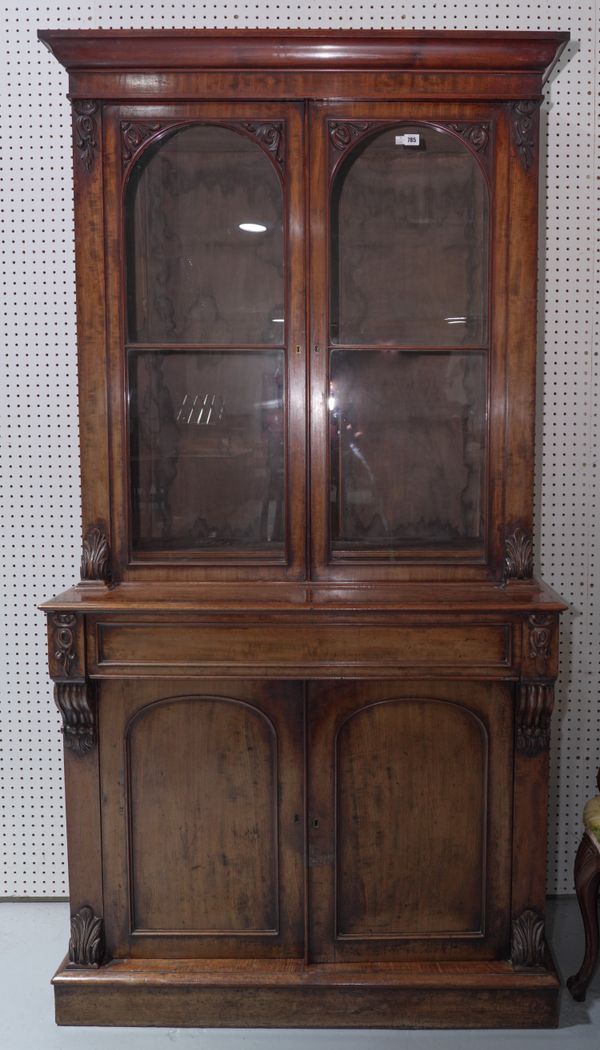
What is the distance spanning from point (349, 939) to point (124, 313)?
5.96 feet

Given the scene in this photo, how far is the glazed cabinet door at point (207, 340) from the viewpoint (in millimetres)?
2305

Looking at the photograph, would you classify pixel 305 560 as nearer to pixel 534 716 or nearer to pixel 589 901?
pixel 534 716

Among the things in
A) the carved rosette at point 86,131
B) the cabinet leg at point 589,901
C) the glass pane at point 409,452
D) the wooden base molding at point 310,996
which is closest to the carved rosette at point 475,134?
the glass pane at point 409,452

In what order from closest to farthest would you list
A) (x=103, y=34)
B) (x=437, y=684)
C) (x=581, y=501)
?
1. (x=103, y=34)
2. (x=437, y=684)
3. (x=581, y=501)

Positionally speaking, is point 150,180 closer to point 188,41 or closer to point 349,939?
point 188,41

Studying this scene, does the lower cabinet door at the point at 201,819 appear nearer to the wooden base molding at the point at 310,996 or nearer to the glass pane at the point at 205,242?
the wooden base molding at the point at 310,996

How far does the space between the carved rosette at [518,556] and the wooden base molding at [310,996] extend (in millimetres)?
1077

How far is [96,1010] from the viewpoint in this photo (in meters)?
2.41

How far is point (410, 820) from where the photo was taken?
2395mm

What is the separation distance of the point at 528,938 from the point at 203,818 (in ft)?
3.08

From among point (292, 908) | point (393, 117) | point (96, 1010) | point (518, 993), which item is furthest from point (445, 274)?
point (96, 1010)

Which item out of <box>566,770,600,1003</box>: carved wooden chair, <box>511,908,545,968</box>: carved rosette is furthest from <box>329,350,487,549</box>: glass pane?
<box>511,908,545,968</box>: carved rosette

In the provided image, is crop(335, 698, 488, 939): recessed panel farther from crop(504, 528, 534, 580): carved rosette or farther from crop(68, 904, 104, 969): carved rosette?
crop(68, 904, 104, 969): carved rosette

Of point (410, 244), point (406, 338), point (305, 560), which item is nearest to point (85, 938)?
point (305, 560)
